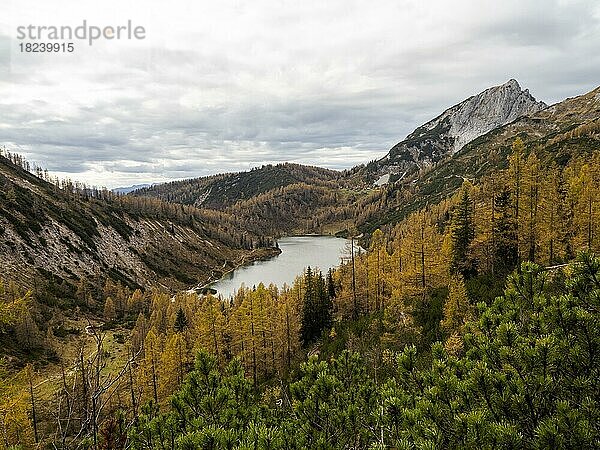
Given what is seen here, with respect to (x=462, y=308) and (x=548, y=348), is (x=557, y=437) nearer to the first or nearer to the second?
(x=548, y=348)

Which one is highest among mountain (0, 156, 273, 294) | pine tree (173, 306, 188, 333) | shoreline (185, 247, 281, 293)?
mountain (0, 156, 273, 294)

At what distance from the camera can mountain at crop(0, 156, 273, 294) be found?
318 feet

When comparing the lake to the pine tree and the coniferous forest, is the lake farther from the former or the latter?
the pine tree

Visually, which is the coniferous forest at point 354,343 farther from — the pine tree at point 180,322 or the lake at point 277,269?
the lake at point 277,269

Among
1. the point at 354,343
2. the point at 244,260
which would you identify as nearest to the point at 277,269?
the point at 244,260

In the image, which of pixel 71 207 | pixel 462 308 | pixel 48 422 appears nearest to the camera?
pixel 462 308

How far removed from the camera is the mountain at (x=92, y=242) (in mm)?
96938

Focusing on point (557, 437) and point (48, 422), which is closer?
point (557, 437)

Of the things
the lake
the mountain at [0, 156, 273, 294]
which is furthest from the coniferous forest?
the lake

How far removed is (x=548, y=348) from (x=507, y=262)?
36822mm

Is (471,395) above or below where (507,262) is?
above

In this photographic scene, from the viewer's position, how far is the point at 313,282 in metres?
49.0

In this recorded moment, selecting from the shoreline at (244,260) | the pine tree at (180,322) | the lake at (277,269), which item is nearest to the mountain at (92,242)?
the shoreline at (244,260)

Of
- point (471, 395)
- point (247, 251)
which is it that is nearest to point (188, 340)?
point (471, 395)
